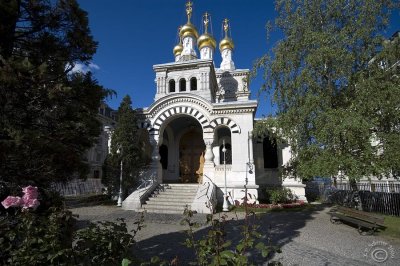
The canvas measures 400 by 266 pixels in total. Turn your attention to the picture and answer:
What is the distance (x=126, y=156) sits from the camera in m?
16.6

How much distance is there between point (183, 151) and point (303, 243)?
15.1 m

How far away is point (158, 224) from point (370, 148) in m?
9.10

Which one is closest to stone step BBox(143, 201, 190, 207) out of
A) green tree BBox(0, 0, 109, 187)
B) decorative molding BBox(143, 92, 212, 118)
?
decorative molding BBox(143, 92, 212, 118)

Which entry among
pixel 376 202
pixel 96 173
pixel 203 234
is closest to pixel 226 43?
pixel 376 202

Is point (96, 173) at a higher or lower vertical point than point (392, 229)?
higher

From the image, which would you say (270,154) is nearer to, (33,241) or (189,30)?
(189,30)

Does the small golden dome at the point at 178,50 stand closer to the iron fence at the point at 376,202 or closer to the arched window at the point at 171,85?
the arched window at the point at 171,85

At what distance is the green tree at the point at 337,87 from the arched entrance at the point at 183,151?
8490 millimetres

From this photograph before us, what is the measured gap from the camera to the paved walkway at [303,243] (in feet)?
21.0

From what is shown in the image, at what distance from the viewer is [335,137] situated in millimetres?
10945

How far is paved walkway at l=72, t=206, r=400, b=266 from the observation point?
251 inches

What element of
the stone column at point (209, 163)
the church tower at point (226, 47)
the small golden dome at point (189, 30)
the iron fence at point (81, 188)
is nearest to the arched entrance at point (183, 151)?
the stone column at point (209, 163)

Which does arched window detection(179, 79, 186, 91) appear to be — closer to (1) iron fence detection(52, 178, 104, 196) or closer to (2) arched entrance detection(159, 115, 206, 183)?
(2) arched entrance detection(159, 115, 206, 183)

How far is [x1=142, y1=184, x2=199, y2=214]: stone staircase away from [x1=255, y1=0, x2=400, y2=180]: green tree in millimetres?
6069
